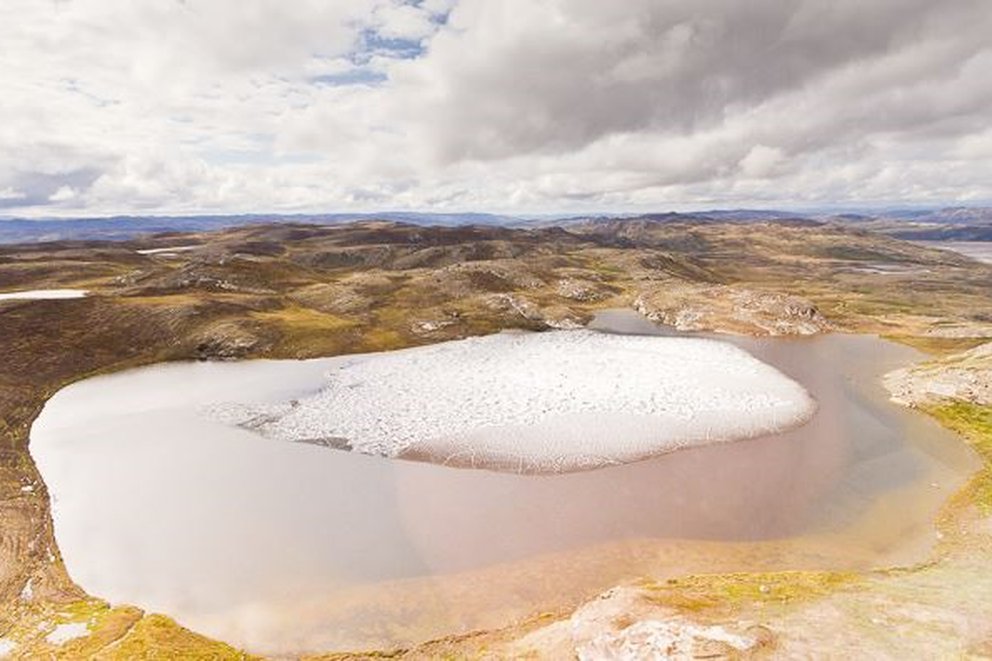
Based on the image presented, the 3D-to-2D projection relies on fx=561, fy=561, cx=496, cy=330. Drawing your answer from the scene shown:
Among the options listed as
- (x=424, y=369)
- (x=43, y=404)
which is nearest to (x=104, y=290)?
(x=43, y=404)

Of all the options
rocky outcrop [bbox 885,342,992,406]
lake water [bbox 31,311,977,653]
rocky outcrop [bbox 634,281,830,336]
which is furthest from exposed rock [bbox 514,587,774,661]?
rocky outcrop [bbox 634,281,830,336]

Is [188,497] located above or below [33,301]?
below

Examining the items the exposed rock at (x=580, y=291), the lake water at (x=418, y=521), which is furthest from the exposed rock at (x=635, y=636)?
the exposed rock at (x=580, y=291)

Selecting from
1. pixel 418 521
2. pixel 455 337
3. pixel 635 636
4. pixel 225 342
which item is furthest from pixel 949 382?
pixel 225 342

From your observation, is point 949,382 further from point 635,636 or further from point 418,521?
point 418,521

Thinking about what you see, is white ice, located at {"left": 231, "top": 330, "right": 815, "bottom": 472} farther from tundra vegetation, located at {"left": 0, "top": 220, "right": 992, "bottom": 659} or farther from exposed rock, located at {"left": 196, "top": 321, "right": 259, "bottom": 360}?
exposed rock, located at {"left": 196, "top": 321, "right": 259, "bottom": 360}

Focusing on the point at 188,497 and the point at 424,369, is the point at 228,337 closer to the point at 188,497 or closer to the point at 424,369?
the point at 424,369
